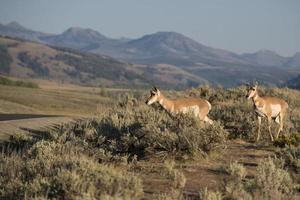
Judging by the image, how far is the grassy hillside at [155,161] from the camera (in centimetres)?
890

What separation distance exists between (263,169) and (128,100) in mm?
12874

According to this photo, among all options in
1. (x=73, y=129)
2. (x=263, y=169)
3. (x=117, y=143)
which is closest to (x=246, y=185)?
(x=263, y=169)

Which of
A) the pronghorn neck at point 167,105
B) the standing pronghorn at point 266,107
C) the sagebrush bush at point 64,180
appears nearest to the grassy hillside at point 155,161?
the sagebrush bush at point 64,180

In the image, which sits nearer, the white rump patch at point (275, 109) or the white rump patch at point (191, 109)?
the white rump patch at point (191, 109)

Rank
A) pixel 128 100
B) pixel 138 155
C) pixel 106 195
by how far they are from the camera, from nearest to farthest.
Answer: pixel 106 195 → pixel 138 155 → pixel 128 100

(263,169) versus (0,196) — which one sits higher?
(263,169)

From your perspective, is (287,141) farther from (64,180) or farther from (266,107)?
(64,180)

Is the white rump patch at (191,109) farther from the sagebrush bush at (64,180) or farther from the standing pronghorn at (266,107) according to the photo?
the sagebrush bush at (64,180)

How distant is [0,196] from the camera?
9.27 m

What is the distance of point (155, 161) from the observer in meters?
12.2

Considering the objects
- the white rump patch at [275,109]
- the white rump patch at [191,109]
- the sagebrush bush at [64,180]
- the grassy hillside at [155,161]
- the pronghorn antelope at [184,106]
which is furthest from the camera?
the white rump patch at [275,109]

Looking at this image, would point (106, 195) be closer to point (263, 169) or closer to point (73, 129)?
point (263, 169)

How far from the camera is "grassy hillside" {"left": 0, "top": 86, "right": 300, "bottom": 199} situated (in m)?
8.90

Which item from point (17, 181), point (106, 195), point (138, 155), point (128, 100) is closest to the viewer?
point (106, 195)
